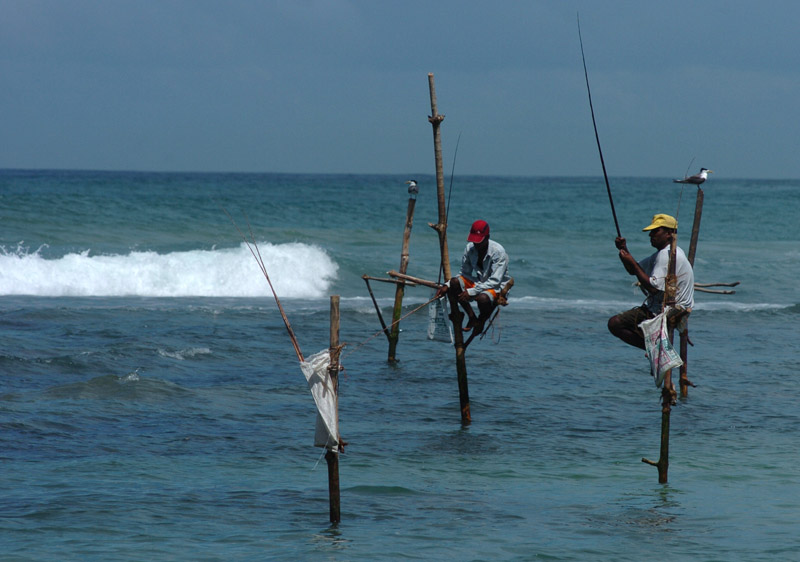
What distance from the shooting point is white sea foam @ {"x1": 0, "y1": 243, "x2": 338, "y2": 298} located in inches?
859

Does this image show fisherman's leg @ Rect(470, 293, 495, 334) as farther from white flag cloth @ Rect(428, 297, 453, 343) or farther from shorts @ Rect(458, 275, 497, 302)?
white flag cloth @ Rect(428, 297, 453, 343)

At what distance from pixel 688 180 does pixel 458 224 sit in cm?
3338

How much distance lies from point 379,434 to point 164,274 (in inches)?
579

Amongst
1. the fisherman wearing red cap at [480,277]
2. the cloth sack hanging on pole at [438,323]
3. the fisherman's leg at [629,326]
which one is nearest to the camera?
the fisherman's leg at [629,326]

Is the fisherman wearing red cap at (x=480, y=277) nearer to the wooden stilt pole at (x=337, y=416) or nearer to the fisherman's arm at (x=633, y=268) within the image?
the fisherman's arm at (x=633, y=268)

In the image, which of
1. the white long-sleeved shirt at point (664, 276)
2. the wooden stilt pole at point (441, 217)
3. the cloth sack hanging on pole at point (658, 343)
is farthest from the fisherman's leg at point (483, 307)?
the cloth sack hanging on pole at point (658, 343)

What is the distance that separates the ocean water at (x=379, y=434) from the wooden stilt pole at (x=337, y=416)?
0.15 meters

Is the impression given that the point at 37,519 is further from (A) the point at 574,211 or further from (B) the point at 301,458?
(A) the point at 574,211

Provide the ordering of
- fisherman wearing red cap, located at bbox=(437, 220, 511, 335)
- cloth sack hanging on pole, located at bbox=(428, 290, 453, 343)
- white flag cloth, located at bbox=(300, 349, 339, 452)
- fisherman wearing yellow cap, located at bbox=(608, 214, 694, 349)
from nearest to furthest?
white flag cloth, located at bbox=(300, 349, 339, 452)
fisherman wearing yellow cap, located at bbox=(608, 214, 694, 349)
fisherman wearing red cap, located at bbox=(437, 220, 511, 335)
cloth sack hanging on pole, located at bbox=(428, 290, 453, 343)

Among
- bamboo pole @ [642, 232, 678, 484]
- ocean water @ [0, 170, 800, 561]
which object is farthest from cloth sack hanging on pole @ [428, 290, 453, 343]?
bamboo pole @ [642, 232, 678, 484]

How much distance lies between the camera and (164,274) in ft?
75.5

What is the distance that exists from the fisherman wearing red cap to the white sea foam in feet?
44.4

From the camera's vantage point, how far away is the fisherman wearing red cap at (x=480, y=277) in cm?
890

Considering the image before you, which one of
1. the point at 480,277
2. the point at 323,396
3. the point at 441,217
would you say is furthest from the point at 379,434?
the point at 323,396
